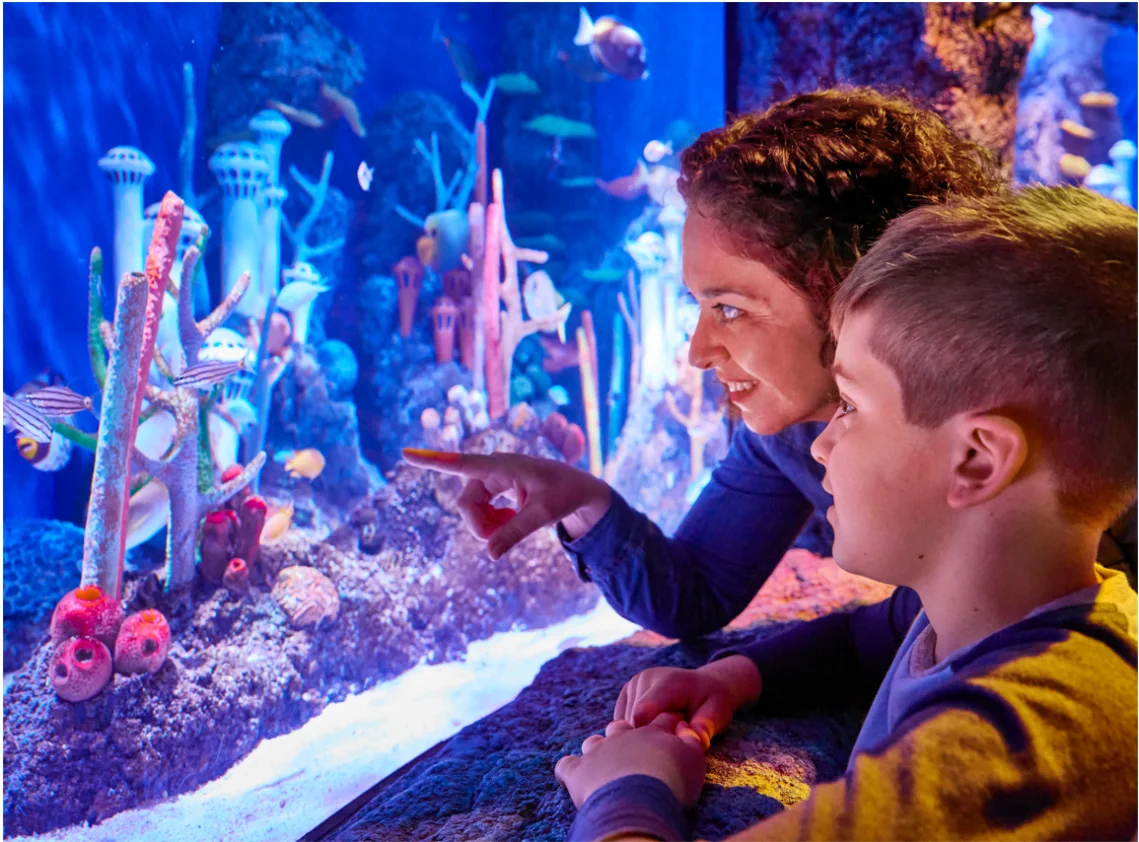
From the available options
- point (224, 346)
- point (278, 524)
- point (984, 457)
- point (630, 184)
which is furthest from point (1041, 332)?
point (630, 184)

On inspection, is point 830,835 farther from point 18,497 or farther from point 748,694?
point 18,497

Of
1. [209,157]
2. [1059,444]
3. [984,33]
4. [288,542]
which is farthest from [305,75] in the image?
[1059,444]

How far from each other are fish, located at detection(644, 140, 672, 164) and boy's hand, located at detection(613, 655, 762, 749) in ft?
17.9

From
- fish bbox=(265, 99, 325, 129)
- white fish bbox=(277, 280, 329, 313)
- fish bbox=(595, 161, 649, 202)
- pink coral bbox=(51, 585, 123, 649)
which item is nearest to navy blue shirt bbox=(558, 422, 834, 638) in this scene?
pink coral bbox=(51, 585, 123, 649)

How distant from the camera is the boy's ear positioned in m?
0.64

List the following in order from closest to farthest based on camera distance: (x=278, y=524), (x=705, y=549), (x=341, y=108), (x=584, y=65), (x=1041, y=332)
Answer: (x=1041, y=332) < (x=705, y=549) < (x=278, y=524) < (x=341, y=108) < (x=584, y=65)

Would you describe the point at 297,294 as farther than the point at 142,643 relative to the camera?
Yes

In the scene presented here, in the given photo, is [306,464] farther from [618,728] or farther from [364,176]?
[618,728]

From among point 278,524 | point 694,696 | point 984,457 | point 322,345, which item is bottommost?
point 278,524

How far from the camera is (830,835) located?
1.88 ft

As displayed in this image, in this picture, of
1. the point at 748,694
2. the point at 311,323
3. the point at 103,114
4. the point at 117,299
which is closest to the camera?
the point at 748,694

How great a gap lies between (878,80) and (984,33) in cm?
37

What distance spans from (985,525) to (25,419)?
9.25ft

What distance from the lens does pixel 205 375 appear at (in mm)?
2781
